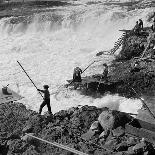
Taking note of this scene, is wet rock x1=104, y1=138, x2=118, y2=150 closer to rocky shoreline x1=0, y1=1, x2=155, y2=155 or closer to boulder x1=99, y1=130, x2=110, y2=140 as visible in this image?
rocky shoreline x1=0, y1=1, x2=155, y2=155

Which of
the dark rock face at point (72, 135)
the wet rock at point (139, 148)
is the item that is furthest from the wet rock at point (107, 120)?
the wet rock at point (139, 148)

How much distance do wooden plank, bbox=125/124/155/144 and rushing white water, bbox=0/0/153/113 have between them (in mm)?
5857

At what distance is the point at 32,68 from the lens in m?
23.2

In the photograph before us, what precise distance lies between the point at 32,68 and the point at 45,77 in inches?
93.3

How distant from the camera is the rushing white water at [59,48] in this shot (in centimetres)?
1736

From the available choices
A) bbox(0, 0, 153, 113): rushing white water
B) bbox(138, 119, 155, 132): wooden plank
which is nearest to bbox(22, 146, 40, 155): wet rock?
bbox(138, 119, 155, 132): wooden plank

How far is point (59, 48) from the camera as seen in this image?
27.5 metres

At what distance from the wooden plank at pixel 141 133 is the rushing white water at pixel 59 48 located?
231 inches

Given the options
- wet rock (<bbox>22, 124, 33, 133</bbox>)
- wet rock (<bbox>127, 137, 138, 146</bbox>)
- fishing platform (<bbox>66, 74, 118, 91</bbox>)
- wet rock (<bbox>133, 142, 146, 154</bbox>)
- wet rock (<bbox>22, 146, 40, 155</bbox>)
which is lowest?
fishing platform (<bbox>66, 74, 118, 91</bbox>)

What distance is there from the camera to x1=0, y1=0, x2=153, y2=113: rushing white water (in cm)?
1736

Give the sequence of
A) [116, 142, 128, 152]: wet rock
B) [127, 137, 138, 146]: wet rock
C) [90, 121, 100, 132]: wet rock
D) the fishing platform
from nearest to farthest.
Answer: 1. [116, 142, 128, 152]: wet rock
2. [127, 137, 138, 146]: wet rock
3. [90, 121, 100, 132]: wet rock
4. the fishing platform

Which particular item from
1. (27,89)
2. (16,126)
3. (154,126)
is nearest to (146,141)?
(154,126)

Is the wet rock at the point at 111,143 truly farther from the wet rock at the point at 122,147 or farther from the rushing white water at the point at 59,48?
the rushing white water at the point at 59,48

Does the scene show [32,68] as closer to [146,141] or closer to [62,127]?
[62,127]
